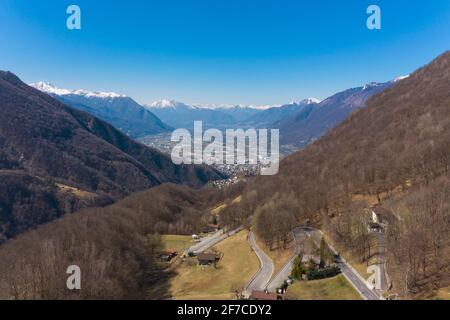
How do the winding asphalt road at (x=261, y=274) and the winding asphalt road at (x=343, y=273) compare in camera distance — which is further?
the winding asphalt road at (x=261, y=274)

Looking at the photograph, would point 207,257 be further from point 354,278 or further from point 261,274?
point 354,278

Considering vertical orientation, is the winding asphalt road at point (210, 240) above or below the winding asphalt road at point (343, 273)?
below

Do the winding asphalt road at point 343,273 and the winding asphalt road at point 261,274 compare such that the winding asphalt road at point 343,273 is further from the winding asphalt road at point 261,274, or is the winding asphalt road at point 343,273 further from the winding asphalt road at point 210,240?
the winding asphalt road at point 210,240

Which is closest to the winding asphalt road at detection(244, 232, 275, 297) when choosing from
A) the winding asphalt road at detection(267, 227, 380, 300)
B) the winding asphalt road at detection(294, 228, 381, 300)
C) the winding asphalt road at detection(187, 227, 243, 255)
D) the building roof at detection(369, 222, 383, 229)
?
the winding asphalt road at detection(267, 227, 380, 300)

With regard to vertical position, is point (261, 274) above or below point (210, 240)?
above

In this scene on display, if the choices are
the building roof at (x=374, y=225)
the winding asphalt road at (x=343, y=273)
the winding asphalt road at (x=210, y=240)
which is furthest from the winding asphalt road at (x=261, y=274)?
the building roof at (x=374, y=225)

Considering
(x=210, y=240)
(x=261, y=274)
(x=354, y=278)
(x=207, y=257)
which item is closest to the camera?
(x=354, y=278)

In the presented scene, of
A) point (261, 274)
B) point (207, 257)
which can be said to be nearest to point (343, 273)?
point (261, 274)

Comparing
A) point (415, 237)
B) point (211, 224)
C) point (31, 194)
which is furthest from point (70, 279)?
point (31, 194)

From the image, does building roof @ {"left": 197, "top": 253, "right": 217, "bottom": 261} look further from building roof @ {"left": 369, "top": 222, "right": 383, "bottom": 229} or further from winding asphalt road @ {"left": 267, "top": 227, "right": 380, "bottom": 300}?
building roof @ {"left": 369, "top": 222, "right": 383, "bottom": 229}
